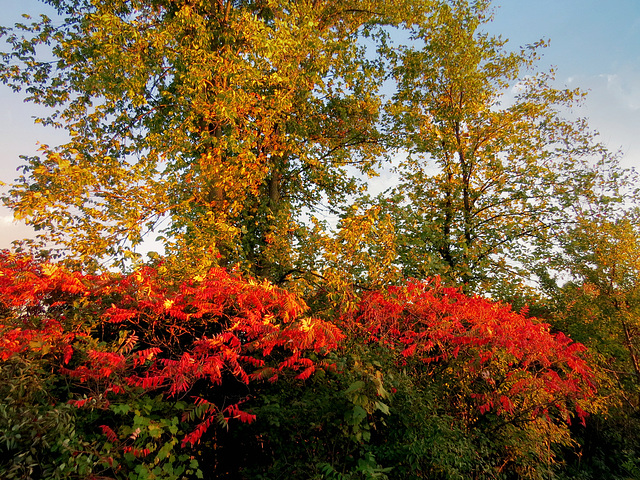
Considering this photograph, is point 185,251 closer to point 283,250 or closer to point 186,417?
point 283,250

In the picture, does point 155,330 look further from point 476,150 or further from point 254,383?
point 476,150

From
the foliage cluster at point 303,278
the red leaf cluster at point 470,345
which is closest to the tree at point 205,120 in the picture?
the foliage cluster at point 303,278

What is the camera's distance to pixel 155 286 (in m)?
5.15

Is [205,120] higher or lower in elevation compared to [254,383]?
higher

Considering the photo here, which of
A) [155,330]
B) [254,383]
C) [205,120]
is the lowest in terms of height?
[254,383]

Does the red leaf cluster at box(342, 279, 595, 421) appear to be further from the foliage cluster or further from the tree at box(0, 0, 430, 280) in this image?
the tree at box(0, 0, 430, 280)

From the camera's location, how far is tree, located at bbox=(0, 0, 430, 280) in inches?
279

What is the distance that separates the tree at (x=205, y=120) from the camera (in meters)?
7.07

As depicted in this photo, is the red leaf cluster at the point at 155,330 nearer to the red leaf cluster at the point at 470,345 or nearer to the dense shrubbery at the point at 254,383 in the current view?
the dense shrubbery at the point at 254,383

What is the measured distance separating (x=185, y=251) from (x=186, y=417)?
3077 mm

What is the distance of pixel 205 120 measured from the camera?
8.81 metres

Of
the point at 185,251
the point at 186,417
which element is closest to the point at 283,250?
the point at 185,251

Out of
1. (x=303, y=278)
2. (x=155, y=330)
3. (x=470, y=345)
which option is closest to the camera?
(x=155, y=330)

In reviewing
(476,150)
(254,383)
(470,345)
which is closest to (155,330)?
(254,383)
